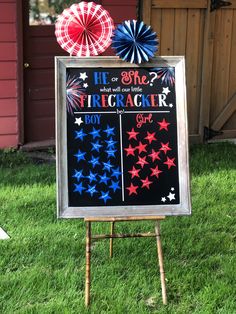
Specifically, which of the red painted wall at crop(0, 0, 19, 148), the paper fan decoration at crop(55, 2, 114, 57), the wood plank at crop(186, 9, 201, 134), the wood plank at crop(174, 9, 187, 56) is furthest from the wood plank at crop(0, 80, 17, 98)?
the paper fan decoration at crop(55, 2, 114, 57)

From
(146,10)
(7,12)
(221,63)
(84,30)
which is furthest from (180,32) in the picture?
(84,30)

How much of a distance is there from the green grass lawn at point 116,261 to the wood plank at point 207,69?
232 cm

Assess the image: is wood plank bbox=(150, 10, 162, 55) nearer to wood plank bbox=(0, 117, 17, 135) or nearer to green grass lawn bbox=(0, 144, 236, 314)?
wood plank bbox=(0, 117, 17, 135)

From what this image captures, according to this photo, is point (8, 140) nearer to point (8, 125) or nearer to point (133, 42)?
point (8, 125)

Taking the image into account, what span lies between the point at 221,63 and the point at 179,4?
3.29 ft

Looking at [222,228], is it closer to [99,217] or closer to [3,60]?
[99,217]

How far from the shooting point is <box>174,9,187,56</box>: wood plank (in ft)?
24.5

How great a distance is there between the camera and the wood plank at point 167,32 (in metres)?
7.41

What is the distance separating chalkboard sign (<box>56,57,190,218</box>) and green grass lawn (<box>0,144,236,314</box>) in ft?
1.72

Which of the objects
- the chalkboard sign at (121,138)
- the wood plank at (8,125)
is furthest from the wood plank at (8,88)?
the chalkboard sign at (121,138)

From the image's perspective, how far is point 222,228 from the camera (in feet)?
15.8

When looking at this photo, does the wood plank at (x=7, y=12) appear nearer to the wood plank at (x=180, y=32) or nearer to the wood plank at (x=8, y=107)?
the wood plank at (x=8, y=107)

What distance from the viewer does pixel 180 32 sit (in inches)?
297

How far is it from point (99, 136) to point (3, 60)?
3.75 meters
